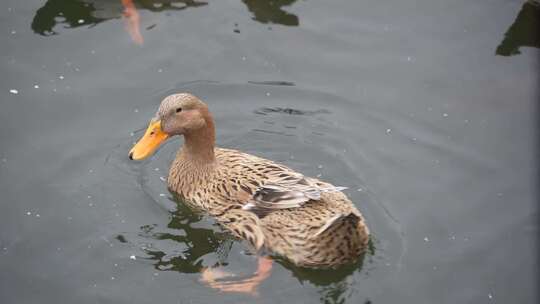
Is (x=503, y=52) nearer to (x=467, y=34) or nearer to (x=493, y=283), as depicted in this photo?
(x=467, y=34)

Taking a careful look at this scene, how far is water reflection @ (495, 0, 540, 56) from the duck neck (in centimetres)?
404

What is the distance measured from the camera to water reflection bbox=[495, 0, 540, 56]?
940 cm

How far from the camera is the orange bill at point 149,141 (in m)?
6.88

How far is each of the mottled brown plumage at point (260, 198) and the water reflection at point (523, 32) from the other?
370cm

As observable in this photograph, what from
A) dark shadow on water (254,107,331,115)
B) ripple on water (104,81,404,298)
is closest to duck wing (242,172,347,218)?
ripple on water (104,81,404,298)

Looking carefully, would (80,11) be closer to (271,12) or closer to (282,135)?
(271,12)

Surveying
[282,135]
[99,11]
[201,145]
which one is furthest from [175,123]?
[99,11]

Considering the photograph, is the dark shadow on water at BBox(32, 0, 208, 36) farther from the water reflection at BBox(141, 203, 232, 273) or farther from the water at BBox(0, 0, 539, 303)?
the water reflection at BBox(141, 203, 232, 273)

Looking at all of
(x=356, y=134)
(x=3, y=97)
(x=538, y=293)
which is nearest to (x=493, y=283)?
(x=538, y=293)

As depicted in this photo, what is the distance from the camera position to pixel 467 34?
955cm

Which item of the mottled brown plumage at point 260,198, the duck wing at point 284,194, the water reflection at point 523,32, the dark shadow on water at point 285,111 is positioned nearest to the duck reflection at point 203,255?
the mottled brown plumage at point 260,198

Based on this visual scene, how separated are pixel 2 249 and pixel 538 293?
4675mm

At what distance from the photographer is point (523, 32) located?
380 inches

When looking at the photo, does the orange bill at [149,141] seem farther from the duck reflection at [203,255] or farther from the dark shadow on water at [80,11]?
the dark shadow on water at [80,11]
